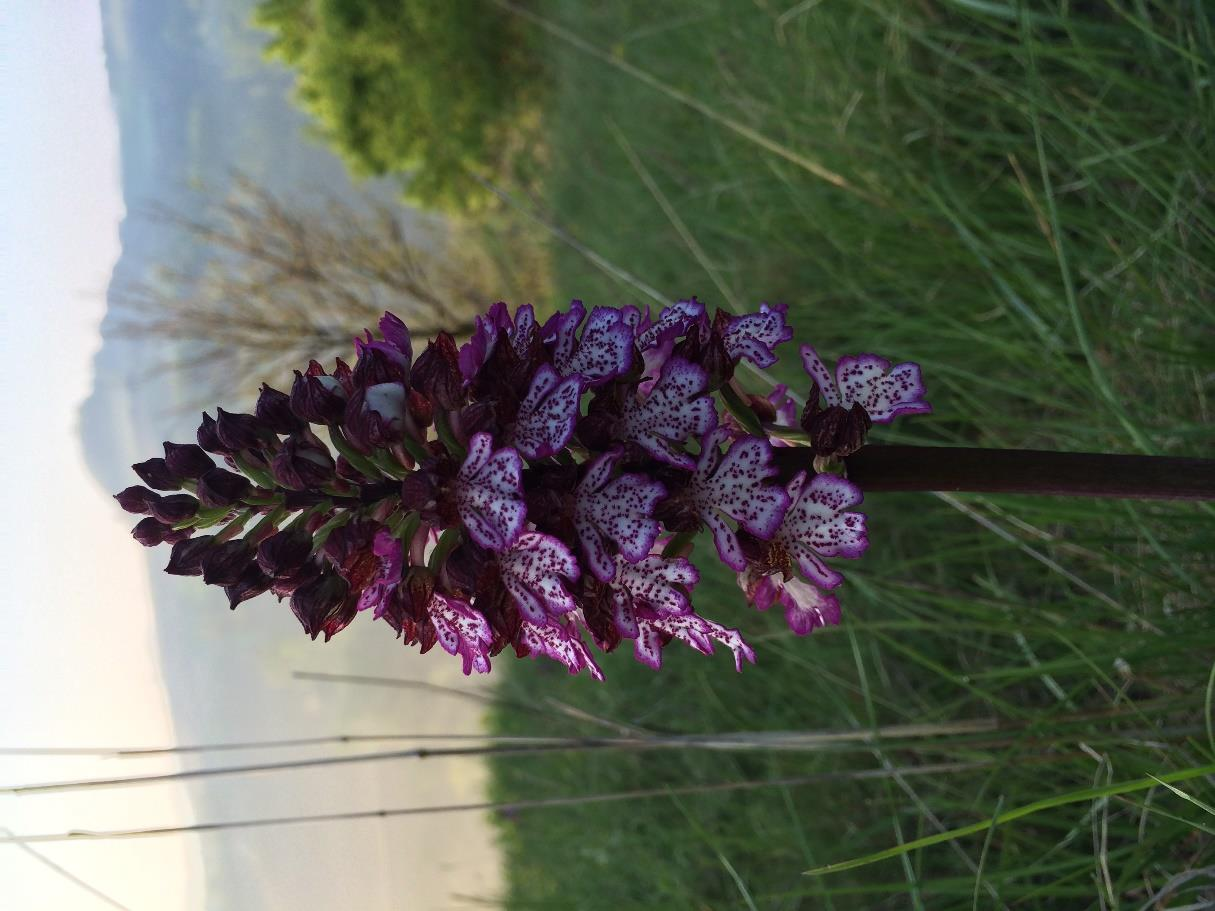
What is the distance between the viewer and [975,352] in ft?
6.69

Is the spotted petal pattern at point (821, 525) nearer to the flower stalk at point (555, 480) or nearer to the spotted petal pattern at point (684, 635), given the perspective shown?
the flower stalk at point (555, 480)

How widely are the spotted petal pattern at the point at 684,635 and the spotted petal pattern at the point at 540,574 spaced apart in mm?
147

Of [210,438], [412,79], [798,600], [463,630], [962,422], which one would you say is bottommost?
[962,422]

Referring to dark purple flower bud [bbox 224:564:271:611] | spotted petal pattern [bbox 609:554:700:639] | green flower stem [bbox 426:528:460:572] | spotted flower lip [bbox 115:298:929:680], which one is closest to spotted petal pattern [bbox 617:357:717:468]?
spotted flower lip [bbox 115:298:929:680]

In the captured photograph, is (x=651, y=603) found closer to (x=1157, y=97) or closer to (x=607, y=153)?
(x=1157, y=97)

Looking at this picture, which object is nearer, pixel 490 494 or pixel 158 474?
pixel 490 494

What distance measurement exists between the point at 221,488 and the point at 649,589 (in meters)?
0.47

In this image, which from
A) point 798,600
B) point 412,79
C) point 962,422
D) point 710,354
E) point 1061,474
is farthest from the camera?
point 412,79

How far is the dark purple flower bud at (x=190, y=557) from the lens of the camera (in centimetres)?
97

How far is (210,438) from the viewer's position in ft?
3.23

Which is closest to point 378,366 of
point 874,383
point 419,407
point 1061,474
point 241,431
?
point 419,407

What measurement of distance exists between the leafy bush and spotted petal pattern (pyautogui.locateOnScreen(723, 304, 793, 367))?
289 inches

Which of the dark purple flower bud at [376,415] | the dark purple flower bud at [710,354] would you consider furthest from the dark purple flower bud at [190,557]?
the dark purple flower bud at [710,354]

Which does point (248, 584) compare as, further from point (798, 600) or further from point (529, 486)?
point (798, 600)
